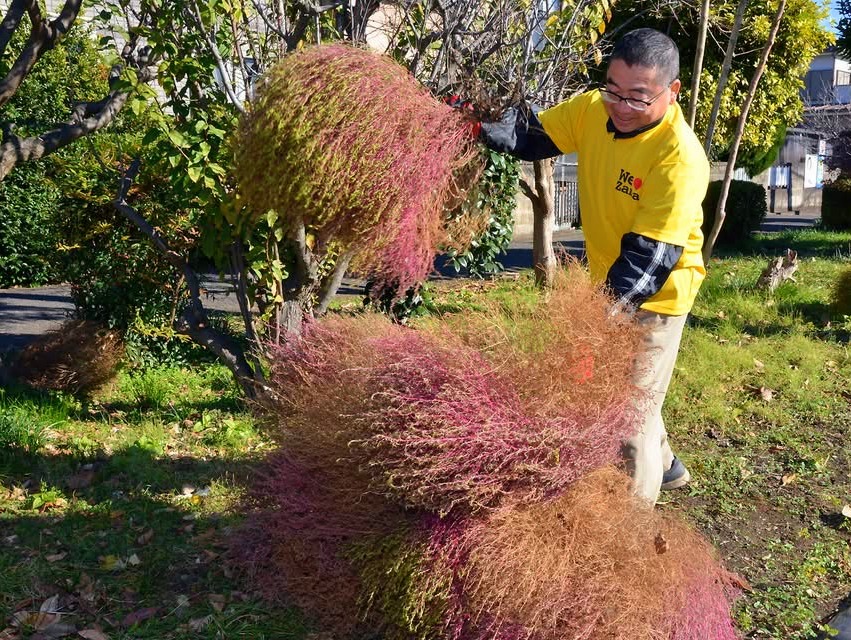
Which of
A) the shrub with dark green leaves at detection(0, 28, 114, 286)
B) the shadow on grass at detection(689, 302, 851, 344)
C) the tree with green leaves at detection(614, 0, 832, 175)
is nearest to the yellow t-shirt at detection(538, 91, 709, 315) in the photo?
the shadow on grass at detection(689, 302, 851, 344)

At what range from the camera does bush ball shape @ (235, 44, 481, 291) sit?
8.51 feet

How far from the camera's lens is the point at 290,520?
116 inches

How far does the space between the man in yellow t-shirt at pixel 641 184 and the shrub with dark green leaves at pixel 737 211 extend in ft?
38.3

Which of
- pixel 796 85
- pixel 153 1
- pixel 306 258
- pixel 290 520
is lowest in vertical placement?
pixel 290 520

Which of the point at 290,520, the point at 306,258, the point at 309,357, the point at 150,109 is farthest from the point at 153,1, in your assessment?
the point at 290,520

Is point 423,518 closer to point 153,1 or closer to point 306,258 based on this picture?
point 306,258

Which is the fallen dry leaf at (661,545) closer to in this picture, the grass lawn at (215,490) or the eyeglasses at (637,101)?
the grass lawn at (215,490)

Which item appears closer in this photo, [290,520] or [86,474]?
[290,520]

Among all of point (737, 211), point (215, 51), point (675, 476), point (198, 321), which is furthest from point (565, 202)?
point (215, 51)

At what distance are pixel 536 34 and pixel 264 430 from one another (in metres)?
4.00

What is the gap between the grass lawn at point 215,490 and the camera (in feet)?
10.5

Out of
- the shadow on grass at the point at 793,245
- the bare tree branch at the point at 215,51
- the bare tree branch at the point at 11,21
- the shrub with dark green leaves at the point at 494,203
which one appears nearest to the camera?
the bare tree branch at the point at 215,51

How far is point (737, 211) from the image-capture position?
14.2 m

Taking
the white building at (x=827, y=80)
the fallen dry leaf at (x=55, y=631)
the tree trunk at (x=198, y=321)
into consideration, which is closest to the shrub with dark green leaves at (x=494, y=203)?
→ the tree trunk at (x=198, y=321)
